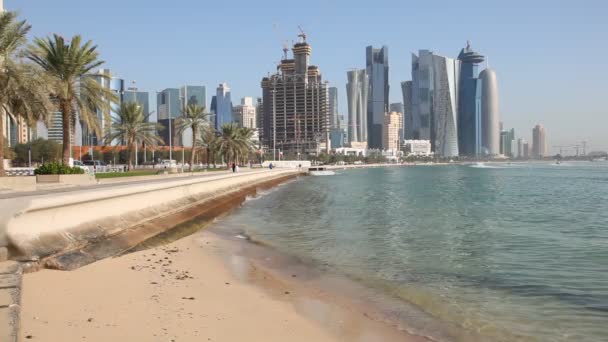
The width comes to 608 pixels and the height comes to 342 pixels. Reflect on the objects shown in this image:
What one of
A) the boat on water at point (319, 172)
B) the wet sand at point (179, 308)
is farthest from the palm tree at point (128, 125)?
the boat on water at point (319, 172)

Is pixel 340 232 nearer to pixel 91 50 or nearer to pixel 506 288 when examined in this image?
pixel 506 288

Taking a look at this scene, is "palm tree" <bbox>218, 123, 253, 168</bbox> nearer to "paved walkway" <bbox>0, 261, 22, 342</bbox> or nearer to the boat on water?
the boat on water

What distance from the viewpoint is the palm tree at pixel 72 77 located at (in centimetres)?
3195

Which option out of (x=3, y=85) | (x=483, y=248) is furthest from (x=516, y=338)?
(x=3, y=85)

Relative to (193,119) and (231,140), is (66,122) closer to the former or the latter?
(193,119)

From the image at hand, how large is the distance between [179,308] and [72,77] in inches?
1169

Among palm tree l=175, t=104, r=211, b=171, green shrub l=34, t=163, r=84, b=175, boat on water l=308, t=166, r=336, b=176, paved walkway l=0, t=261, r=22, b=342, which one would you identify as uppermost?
palm tree l=175, t=104, r=211, b=171

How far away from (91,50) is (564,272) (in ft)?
105

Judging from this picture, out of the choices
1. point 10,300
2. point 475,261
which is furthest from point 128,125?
point 10,300

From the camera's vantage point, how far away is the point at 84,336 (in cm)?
605

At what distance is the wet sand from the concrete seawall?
3.49 feet

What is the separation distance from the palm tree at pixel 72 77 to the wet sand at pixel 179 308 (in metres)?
24.3

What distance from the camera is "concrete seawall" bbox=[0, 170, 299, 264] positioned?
32.1 feet

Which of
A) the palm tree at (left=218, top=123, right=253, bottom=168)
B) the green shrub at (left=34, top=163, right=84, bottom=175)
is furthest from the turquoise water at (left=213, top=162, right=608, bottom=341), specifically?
the palm tree at (left=218, top=123, right=253, bottom=168)
